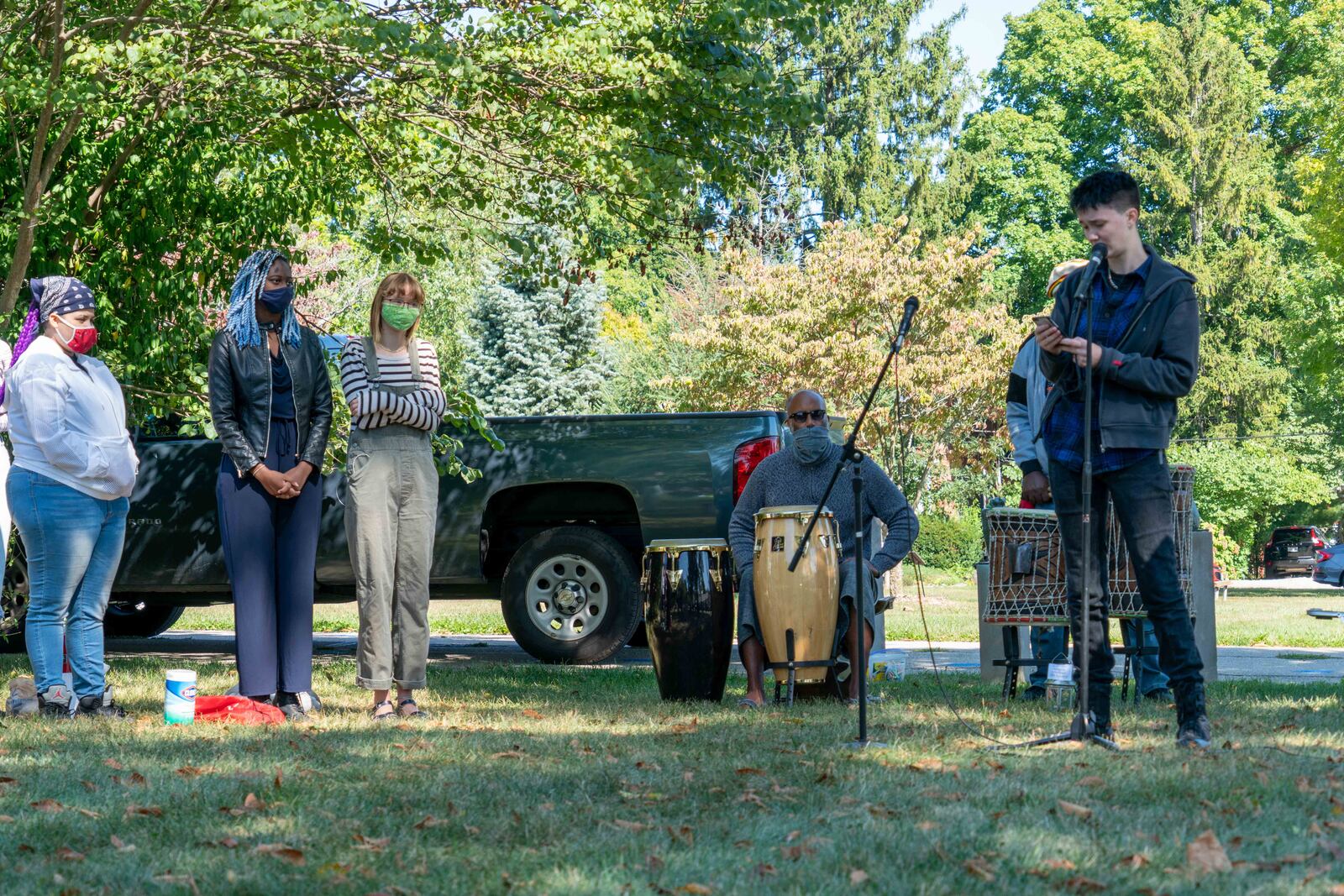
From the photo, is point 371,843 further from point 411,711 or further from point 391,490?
point 391,490

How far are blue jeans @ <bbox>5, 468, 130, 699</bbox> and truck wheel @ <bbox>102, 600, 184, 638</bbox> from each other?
20.3ft

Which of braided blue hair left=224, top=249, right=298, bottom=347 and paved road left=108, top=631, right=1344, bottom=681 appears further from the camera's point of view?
paved road left=108, top=631, right=1344, bottom=681

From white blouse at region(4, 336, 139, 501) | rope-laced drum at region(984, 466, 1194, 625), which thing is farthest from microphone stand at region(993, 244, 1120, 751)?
white blouse at region(4, 336, 139, 501)

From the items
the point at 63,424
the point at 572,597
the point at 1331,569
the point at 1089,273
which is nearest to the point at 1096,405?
the point at 1089,273

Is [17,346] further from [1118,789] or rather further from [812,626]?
[1118,789]

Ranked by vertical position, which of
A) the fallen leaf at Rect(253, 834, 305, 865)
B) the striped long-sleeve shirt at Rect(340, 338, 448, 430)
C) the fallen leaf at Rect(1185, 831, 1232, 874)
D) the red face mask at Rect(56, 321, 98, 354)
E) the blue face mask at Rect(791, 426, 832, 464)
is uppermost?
the red face mask at Rect(56, 321, 98, 354)

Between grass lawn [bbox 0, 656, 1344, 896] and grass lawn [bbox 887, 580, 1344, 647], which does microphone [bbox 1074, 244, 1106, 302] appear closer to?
grass lawn [bbox 0, 656, 1344, 896]

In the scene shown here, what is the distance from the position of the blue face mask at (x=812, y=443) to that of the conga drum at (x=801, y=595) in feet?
1.44

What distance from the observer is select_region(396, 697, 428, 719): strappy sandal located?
23.0 feet

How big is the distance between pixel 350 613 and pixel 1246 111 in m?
33.5

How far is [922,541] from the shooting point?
3300 cm

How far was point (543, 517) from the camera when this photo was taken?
1094 cm

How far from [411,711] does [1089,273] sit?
12.0 ft

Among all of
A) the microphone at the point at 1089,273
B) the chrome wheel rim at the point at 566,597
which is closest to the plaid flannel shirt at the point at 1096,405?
the microphone at the point at 1089,273
